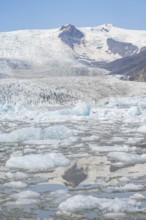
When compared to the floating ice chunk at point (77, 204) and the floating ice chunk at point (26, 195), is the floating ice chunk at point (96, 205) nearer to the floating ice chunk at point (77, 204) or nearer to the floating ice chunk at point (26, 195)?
the floating ice chunk at point (77, 204)

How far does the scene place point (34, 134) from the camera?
1619cm

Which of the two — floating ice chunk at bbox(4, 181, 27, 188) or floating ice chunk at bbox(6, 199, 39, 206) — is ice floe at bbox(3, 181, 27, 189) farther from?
floating ice chunk at bbox(6, 199, 39, 206)

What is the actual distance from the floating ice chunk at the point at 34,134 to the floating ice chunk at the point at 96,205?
900 cm

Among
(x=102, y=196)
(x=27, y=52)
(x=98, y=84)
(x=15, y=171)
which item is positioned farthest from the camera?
(x=27, y=52)

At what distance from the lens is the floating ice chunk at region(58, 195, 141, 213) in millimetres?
6492

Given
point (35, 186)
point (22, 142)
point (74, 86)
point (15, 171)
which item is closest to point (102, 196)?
point (35, 186)

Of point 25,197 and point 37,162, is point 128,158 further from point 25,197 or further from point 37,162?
point 25,197

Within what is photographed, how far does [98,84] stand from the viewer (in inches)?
2884

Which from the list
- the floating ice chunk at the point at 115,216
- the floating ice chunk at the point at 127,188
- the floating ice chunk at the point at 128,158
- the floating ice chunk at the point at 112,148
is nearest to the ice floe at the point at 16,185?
the floating ice chunk at the point at 127,188

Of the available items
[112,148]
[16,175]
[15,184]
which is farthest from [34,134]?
[15,184]

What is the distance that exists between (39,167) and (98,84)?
209 feet

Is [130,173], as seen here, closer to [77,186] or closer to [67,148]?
[77,186]

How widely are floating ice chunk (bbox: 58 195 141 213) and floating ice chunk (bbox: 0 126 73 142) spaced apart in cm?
900

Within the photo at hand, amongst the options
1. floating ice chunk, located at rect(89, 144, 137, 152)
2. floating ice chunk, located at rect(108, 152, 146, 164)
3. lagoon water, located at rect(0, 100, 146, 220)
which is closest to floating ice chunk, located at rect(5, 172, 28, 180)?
lagoon water, located at rect(0, 100, 146, 220)
